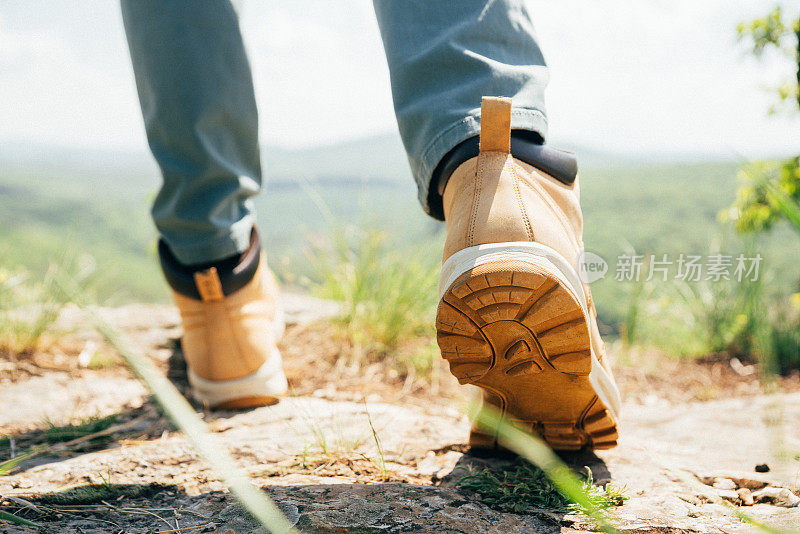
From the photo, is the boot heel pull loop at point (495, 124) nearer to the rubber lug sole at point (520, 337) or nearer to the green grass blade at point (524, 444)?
the rubber lug sole at point (520, 337)

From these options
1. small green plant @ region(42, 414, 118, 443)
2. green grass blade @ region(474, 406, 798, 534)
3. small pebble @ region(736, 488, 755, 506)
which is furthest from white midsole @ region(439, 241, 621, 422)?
small green plant @ region(42, 414, 118, 443)

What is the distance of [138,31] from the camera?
1120 millimetres

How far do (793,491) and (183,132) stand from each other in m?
1.21

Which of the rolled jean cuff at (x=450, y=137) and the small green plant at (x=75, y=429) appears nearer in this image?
the rolled jean cuff at (x=450, y=137)

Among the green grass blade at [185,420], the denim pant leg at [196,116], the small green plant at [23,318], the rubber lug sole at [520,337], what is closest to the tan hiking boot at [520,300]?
the rubber lug sole at [520,337]

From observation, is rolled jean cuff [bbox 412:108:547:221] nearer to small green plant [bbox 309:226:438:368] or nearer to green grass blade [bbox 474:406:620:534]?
green grass blade [bbox 474:406:620:534]

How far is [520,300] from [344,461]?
1.35 ft

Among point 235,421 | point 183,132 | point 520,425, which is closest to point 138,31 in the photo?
point 183,132

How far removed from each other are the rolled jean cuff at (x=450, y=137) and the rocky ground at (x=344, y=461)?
377 mm

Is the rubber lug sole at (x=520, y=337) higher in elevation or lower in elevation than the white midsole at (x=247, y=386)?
higher

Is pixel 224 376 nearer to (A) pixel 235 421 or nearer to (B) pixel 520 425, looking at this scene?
(A) pixel 235 421

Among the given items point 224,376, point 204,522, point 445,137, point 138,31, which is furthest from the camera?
point 224,376

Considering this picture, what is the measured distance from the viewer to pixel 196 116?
3.79 feet

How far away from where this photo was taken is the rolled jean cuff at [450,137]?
85cm
